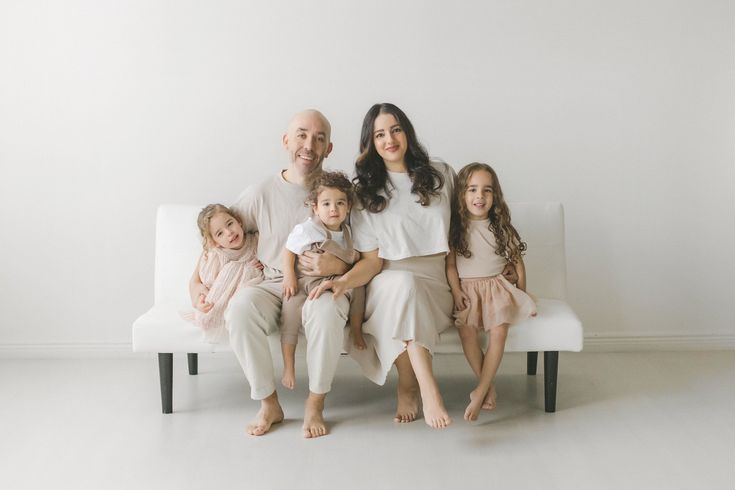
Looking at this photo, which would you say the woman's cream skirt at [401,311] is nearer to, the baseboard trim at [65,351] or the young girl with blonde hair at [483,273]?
the young girl with blonde hair at [483,273]

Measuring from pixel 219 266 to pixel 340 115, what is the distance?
3.56ft

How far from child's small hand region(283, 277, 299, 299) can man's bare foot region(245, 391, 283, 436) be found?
36cm

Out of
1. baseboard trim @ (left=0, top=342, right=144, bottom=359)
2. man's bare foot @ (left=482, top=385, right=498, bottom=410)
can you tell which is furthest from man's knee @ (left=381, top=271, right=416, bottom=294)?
baseboard trim @ (left=0, top=342, right=144, bottom=359)

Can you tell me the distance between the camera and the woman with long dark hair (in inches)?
106

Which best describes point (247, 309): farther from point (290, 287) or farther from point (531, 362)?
point (531, 362)

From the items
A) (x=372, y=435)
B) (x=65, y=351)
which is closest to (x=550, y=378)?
(x=372, y=435)

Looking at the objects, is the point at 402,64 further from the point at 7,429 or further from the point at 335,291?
the point at 7,429

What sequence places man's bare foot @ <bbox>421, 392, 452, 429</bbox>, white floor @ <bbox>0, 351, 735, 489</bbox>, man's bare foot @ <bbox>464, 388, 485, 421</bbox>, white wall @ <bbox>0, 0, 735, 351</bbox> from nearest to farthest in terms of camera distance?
white floor @ <bbox>0, 351, 735, 489</bbox> < man's bare foot @ <bbox>421, 392, 452, 429</bbox> < man's bare foot @ <bbox>464, 388, 485, 421</bbox> < white wall @ <bbox>0, 0, 735, 351</bbox>

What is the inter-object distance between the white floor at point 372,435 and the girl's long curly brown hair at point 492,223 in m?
0.61

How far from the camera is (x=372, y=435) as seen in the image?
8.76 feet

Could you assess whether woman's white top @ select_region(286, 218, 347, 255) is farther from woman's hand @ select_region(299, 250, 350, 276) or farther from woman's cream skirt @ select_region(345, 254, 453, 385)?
woman's cream skirt @ select_region(345, 254, 453, 385)

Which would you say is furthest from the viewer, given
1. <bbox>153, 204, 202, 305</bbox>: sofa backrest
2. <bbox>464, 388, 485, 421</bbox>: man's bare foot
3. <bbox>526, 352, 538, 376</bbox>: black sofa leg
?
<bbox>526, 352, 538, 376</bbox>: black sofa leg

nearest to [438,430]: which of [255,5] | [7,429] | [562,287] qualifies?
[562,287]

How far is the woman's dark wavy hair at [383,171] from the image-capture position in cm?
289
